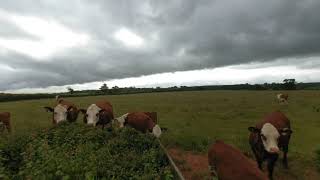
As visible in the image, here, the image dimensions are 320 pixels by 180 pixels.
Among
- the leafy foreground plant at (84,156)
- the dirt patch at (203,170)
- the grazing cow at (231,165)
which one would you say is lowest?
the dirt patch at (203,170)

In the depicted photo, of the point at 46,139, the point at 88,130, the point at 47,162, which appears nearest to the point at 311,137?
the point at 88,130

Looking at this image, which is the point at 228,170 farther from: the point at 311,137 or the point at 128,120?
the point at 311,137

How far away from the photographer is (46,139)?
16406 mm

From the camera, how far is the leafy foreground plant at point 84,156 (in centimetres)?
1163

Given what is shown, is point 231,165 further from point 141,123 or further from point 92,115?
Answer: point 92,115

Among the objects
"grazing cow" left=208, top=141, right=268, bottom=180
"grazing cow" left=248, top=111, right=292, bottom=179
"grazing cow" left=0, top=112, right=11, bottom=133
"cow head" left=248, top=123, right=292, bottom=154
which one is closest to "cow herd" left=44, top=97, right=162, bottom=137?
"grazing cow" left=0, top=112, right=11, bottom=133

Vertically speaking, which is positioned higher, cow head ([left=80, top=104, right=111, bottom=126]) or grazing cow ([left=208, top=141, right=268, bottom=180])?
cow head ([left=80, top=104, right=111, bottom=126])

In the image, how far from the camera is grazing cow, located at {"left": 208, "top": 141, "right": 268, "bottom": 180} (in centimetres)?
882

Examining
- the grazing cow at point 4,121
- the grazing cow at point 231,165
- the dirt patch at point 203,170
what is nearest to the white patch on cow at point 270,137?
the dirt patch at point 203,170

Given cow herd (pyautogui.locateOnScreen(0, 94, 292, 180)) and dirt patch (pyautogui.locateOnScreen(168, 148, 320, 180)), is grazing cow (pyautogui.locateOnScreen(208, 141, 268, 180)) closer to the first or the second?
cow herd (pyautogui.locateOnScreen(0, 94, 292, 180))

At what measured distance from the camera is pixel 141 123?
19.5 meters

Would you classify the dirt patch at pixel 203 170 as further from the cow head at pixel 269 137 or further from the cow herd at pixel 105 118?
the cow herd at pixel 105 118

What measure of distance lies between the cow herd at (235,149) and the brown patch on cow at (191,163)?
1662mm

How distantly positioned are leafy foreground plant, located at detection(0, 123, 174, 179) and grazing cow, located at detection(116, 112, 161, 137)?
1.77m
